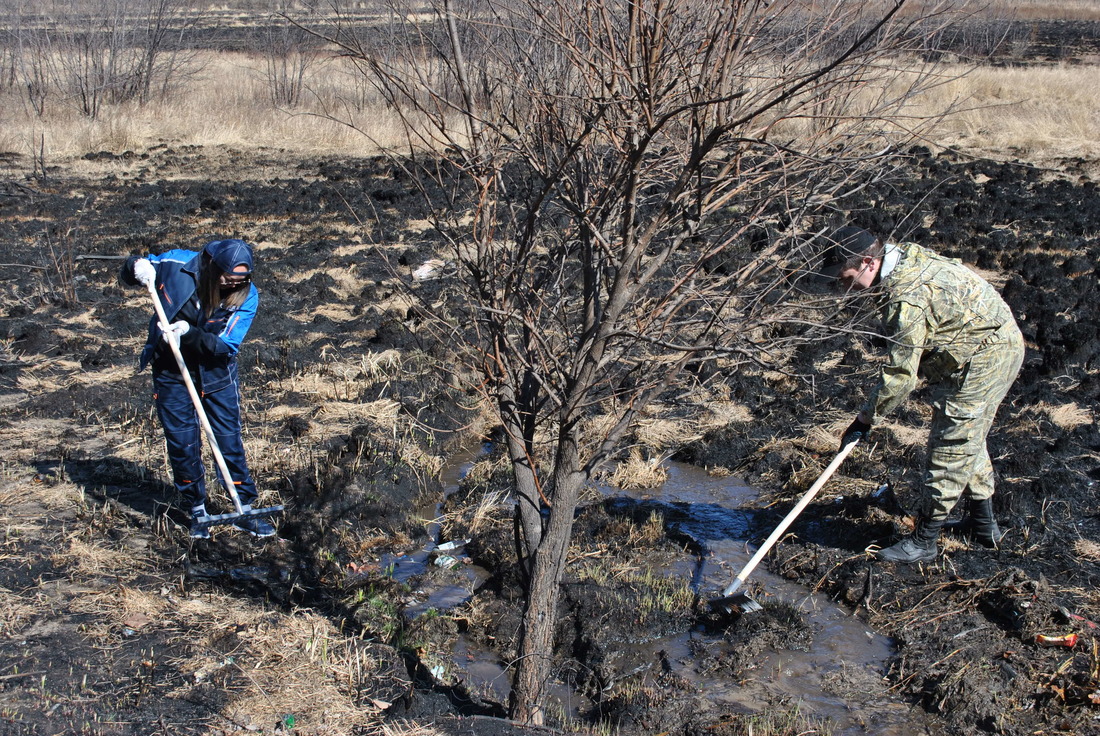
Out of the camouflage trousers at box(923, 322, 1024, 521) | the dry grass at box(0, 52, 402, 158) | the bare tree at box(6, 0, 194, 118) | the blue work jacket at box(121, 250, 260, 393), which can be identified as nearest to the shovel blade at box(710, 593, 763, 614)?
the camouflage trousers at box(923, 322, 1024, 521)

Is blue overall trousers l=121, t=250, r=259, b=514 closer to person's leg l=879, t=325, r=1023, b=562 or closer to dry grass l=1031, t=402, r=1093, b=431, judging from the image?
person's leg l=879, t=325, r=1023, b=562

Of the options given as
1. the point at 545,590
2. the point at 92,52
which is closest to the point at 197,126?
the point at 92,52

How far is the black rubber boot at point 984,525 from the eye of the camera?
5137 mm

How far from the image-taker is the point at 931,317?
462cm

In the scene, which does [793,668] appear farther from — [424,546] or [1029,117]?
[1029,117]

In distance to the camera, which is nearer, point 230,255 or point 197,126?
point 230,255

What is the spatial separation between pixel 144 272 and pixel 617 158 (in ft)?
9.19

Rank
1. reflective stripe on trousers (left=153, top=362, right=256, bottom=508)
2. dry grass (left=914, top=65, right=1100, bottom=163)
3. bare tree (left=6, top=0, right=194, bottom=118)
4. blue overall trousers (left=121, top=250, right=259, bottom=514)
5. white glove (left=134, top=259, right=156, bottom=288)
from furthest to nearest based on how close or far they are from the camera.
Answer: bare tree (left=6, top=0, right=194, bottom=118)
dry grass (left=914, top=65, right=1100, bottom=163)
reflective stripe on trousers (left=153, top=362, right=256, bottom=508)
blue overall trousers (left=121, top=250, right=259, bottom=514)
white glove (left=134, top=259, right=156, bottom=288)

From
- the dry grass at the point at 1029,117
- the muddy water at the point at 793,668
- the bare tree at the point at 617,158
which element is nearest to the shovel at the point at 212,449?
the muddy water at the point at 793,668

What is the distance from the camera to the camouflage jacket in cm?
455

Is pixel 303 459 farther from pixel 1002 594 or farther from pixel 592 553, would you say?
pixel 1002 594

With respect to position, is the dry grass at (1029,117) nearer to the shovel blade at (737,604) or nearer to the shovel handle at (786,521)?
the shovel handle at (786,521)

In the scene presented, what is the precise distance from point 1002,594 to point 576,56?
11.9 ft

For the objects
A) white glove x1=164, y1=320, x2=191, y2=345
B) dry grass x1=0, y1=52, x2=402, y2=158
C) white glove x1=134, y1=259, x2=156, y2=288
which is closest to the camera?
white glove x1=164, y1=320, x2=191, y2=345
